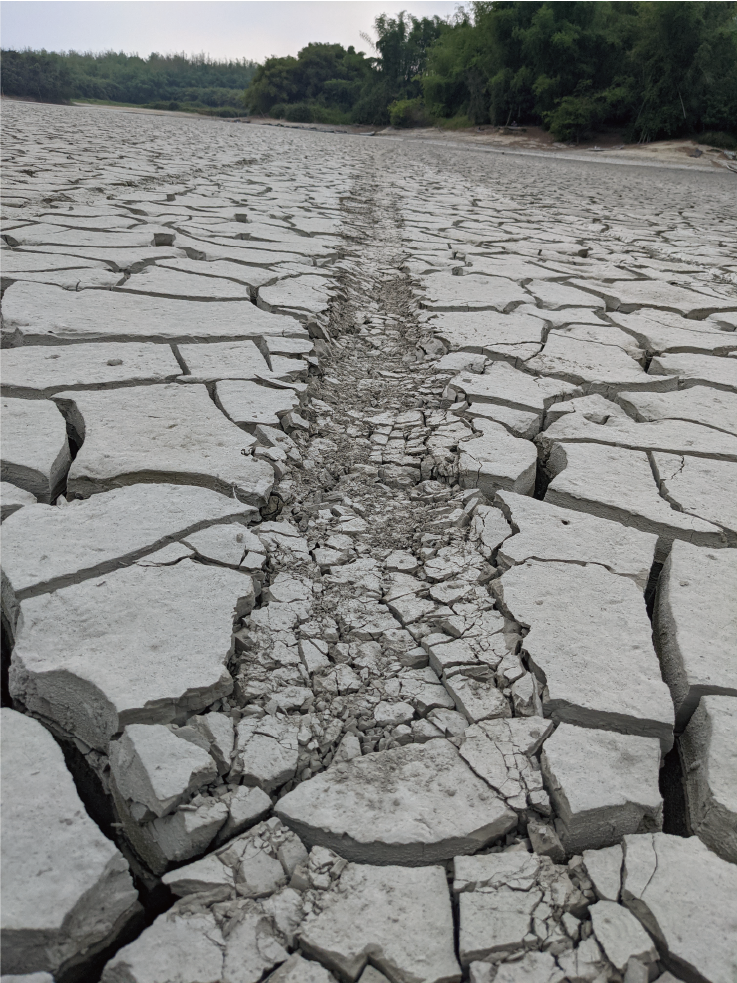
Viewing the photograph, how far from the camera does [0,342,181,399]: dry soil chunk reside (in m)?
1.62

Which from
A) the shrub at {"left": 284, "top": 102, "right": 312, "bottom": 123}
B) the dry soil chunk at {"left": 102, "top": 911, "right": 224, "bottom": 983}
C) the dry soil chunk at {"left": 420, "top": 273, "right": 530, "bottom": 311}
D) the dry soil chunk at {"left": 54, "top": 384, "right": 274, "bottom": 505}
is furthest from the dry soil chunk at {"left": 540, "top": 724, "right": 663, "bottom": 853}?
the shrub at {"left": 284, "top": 102, "right": 312, "bottom": 123}

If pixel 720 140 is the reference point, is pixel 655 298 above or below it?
below

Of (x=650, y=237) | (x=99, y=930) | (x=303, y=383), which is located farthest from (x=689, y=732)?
(x=650, y=237)

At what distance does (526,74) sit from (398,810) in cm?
2336

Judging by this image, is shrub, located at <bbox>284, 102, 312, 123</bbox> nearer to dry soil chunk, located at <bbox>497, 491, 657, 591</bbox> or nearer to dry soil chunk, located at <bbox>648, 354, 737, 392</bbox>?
dry soil chunk, located at <bbox>648, 354, 737, 392</bbox>

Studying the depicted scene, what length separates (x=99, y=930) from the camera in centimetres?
66

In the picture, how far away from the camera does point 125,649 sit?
92 centimetres

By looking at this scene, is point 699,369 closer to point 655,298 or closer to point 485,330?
point 485,330

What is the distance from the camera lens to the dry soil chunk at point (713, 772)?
0.78 meters

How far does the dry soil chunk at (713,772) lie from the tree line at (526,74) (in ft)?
61.5

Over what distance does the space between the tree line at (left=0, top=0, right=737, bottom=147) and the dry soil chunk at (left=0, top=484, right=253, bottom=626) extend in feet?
61.4

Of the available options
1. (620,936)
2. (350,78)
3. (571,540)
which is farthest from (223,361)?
(350,78)

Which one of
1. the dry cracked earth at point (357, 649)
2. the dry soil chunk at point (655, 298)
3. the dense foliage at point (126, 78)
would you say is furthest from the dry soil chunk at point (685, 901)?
the dense foliage at point (126, 78)

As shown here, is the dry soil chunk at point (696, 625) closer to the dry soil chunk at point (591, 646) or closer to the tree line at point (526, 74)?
the dry soil chunk at point (591, 646)
